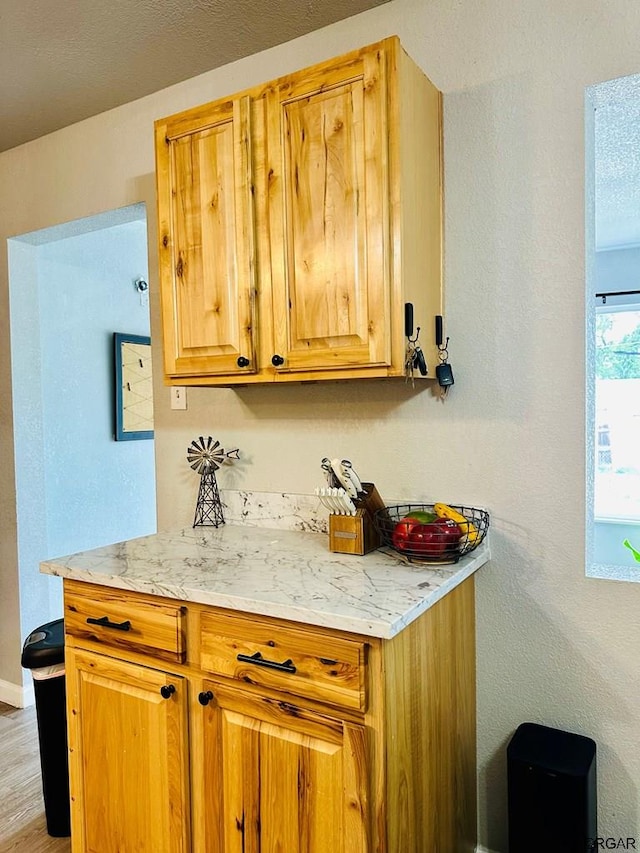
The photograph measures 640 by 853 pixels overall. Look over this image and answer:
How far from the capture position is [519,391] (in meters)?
1.72

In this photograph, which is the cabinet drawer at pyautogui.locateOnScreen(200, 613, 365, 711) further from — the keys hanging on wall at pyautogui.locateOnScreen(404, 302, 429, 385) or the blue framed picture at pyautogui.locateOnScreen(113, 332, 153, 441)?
the blue framed picture at pyautogui.locateOnScreen(113, 332, 153, 441)

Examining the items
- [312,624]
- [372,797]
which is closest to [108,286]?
[312,624]

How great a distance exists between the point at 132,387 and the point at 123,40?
74.5 inches

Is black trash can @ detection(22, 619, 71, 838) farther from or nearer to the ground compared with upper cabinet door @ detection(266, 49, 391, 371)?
nearer to the ground

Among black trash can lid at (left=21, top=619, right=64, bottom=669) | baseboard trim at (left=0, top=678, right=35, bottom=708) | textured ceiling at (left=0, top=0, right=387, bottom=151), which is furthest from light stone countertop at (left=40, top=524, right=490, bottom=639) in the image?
textured ceiling at (left=0, top=0, right=387, bottom=151)

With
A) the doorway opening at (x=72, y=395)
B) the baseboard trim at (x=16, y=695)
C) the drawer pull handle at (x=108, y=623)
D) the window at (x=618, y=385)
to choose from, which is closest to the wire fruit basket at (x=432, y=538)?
the drawer pull handle at (x=108, y=623)

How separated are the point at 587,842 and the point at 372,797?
1.95ft

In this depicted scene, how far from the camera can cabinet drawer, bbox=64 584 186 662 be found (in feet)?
5.01

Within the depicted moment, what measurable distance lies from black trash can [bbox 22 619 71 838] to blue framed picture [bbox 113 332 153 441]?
1.64 meters

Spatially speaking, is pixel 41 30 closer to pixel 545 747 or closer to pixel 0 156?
pixel 0 156

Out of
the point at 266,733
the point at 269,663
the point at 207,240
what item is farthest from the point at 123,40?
the point at 266,733

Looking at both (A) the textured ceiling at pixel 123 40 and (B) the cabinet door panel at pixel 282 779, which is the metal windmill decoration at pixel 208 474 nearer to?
(B) the cabinet door panel at pixel 282 779

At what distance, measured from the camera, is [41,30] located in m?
2.00

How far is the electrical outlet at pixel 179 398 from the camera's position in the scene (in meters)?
2.41
